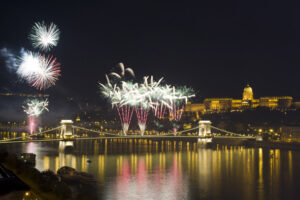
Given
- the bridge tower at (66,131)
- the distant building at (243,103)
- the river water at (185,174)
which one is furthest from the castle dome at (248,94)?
the bridge tower at (66,131)

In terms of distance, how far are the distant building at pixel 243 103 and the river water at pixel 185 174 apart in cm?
5428

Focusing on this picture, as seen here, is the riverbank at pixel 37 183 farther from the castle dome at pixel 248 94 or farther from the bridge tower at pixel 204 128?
the castle dome at pixel 248 94

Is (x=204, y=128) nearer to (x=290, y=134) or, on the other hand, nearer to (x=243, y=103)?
(x=290, y=134)

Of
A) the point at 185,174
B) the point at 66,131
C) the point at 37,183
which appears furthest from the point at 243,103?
the point at 37,183

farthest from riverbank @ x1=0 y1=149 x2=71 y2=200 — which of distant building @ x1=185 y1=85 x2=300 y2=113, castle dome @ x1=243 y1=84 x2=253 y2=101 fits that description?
castle dome @ x1=243 y1=84 x2=253 y2=101

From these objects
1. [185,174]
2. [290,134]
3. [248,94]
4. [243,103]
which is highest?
[248,94]

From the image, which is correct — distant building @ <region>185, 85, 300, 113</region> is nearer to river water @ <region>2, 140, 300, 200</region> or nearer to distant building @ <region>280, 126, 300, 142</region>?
distant building @ <region>280, 126, 300, 142</region>

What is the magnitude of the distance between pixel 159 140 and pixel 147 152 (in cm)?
1927

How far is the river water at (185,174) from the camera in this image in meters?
23.8

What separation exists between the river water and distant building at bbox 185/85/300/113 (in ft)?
178

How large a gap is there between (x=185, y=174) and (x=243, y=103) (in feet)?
244

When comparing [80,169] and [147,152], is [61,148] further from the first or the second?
[80,169]

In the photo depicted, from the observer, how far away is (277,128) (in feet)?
213

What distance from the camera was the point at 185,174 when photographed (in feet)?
101
